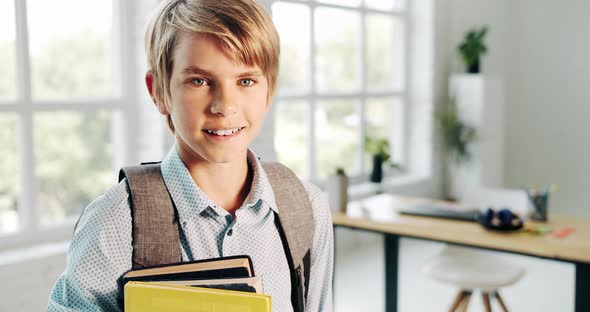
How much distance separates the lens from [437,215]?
2.87 meters

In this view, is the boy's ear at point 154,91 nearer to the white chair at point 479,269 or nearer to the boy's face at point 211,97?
the boy's face at point 211,97

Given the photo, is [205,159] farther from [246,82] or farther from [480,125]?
[480,125]

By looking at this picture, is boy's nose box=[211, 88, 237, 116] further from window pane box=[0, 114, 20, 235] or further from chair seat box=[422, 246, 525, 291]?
window pane box=[0, 114, 20, 235]

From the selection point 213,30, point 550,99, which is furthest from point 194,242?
point 550,99

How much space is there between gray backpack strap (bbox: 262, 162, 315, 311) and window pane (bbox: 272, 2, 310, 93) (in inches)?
130

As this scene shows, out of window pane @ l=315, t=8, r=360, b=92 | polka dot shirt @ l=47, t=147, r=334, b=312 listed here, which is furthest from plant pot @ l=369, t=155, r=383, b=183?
polka dot shirt @ l=47, t=147, r=334, b=312

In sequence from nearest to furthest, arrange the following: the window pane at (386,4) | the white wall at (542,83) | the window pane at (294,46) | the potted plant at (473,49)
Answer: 1. the window pane at (294,46)
2. the window pane at (386,4)
3. the potted plant at (473,49)
4. the white wall at (542,83)

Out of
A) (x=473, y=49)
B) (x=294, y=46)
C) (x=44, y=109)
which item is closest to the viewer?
(x=44, y=109)

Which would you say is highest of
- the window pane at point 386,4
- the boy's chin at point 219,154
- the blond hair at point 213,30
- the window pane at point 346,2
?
the window pane at point 386,4

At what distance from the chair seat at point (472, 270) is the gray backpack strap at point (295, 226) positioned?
1875 millimetres

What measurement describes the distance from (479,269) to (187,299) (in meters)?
2.37

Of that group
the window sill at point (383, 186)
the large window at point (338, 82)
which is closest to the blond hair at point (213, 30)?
the large window at point (338, 82)

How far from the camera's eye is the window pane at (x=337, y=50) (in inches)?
183

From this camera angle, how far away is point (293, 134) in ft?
14.7
